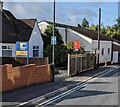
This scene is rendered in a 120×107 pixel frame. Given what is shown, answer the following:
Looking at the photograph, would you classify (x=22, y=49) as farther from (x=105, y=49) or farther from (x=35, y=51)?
(x=105, y=49)

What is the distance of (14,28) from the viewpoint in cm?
3866

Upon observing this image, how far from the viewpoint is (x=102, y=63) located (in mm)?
52094

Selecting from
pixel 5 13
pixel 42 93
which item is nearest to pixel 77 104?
pixel 42 93

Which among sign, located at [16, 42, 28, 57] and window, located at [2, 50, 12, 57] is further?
window, located at [2, 50, 12, 57]

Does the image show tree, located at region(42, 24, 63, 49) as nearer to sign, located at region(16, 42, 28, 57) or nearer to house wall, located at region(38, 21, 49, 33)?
house wall, located at region(38, 21, 49, 33)

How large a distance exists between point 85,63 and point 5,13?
12356 mm

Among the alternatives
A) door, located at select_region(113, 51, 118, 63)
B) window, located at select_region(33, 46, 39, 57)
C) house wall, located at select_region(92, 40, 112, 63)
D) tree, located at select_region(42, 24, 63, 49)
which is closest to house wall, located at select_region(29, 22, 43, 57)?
window, located at select_region(33, 46, 39, 57)

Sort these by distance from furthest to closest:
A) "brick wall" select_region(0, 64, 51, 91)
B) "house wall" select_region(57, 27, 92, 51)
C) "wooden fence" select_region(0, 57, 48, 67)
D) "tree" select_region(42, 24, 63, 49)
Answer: "house wall" select_region(57, 27, 92, 51) < "tree" select_region(42, 24, 63, 49) < "wooden fence" select_region(0, 57, 48, 67) < "brick wall" select_region(0, 64, 51, 91)

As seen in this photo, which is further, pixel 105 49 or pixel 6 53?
pixel 105 49

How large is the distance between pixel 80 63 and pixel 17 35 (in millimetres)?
9573

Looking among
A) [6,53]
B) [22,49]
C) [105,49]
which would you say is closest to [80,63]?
[6,53]

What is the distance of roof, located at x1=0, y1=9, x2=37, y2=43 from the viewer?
1423 inches

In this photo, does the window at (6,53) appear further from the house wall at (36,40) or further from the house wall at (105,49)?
the house wall at (105,49)

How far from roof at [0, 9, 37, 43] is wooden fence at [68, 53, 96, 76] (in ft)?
25.0
